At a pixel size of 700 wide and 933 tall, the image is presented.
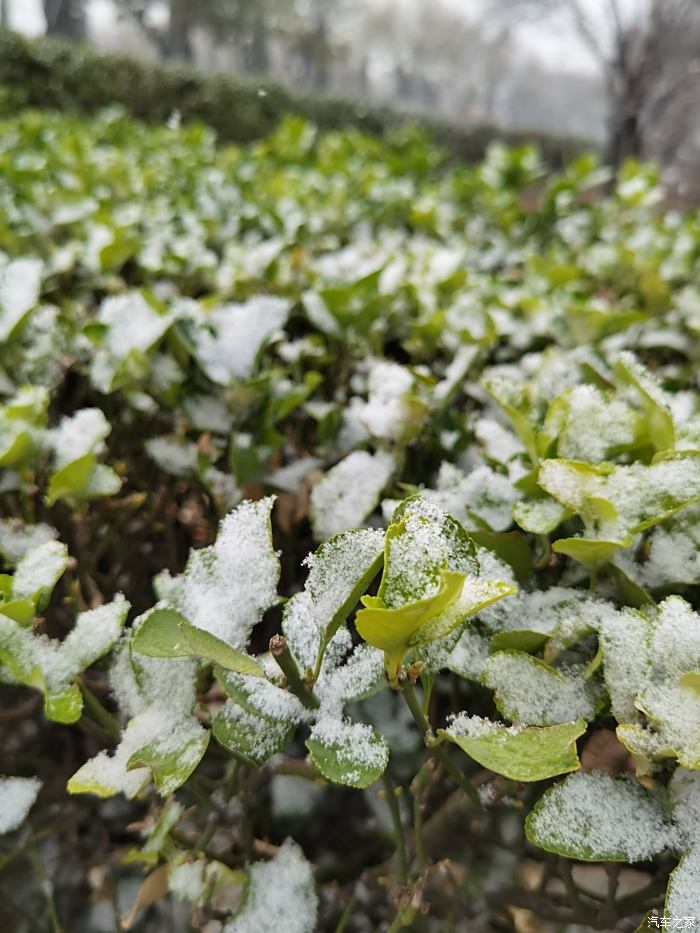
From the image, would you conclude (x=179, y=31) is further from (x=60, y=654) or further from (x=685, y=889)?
(x=685, y=889)

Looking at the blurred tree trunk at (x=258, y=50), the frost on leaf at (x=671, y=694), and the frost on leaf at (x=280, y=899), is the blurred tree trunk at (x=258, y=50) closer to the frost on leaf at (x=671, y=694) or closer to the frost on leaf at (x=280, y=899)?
the frost on leaf at (x=280, y=899)

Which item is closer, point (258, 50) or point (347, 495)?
point (347, 495)

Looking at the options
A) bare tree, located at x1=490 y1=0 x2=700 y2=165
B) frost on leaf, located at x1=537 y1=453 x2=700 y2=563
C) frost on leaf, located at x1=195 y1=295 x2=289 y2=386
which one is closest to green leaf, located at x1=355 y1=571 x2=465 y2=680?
frost on leaf, located at x1=537 y1=453 x2=700 y2=563

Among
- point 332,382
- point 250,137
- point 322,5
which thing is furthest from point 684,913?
point 322,5

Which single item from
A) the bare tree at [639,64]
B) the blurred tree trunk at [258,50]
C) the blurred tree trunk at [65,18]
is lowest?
the blurred tree trunk at [258,50]

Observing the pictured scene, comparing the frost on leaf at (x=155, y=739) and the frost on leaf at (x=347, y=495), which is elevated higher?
the frost on leaf at (x=347, y=495)

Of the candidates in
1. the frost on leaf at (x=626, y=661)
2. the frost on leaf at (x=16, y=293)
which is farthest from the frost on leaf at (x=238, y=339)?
the frost on leaf at (x=626, y=661)

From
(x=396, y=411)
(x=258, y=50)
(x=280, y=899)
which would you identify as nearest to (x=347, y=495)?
(x=396, y=411)
